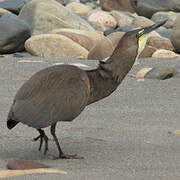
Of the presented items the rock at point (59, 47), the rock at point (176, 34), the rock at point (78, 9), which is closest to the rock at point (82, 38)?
the rock at point (59, 47)

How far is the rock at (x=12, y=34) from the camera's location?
13.2 meters

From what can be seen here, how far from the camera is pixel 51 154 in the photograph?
4770 mm

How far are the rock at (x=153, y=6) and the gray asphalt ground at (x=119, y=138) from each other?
734 inches

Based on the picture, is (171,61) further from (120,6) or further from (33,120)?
(120,6)

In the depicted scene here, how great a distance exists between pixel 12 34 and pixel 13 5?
793 cm

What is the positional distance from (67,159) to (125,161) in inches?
17.9

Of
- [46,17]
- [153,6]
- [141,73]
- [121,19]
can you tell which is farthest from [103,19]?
[141,73]

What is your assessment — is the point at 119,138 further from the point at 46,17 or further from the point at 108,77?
the point at 46,17

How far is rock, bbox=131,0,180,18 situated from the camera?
87.4ft

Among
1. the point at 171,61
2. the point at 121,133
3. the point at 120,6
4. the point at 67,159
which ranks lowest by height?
the point at 120,6

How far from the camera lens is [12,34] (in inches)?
521

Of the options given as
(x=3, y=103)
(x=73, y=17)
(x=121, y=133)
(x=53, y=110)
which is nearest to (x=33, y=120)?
(x=53, y=110)

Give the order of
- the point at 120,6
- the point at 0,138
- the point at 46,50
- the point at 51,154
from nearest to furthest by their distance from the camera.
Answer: the point at 51,154 < the point at 0,138 < the point at 46,50 < the point at 120,6

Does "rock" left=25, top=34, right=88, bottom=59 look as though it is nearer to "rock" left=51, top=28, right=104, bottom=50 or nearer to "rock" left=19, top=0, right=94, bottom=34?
"rock" left=51, top=28, right=104, bottom=50
